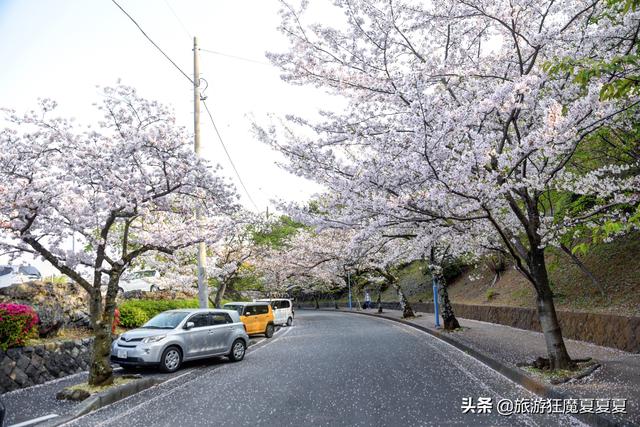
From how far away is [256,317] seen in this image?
66.6ft

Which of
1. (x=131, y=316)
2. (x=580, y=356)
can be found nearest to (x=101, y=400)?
(x=131, y=316)

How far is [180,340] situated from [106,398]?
3.49 metres

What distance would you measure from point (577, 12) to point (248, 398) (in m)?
9.53

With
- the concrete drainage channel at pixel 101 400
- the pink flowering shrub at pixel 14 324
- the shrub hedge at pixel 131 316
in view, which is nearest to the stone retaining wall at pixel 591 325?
the concrete drainage channel at pixel 101 400

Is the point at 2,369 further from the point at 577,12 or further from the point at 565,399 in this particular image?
the point at 577,12

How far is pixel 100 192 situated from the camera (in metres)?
9.69

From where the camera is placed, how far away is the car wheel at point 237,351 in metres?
13.1

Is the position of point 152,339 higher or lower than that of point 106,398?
higher

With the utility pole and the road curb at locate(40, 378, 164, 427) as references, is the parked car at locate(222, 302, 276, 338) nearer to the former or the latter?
the utility pole

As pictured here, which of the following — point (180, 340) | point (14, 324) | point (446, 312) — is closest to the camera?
point (14, 324)

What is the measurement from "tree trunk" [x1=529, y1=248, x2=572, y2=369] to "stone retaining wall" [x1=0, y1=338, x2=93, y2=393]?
1051cm

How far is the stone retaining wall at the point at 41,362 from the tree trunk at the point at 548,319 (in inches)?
414

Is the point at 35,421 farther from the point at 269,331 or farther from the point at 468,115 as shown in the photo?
the point at 269,331

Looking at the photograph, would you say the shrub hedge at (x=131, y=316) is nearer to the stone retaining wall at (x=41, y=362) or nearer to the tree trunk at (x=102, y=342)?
the stone retaining wall at (x=41, y=362)
